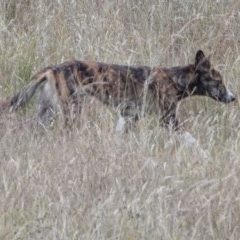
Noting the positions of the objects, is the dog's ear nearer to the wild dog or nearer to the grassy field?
the wild dog

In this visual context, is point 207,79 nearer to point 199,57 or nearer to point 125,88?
point 199,57

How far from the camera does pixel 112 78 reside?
8.20 m

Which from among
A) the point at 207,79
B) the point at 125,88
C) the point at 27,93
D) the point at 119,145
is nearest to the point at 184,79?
the point at 207,79

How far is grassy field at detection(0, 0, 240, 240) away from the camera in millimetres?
5426

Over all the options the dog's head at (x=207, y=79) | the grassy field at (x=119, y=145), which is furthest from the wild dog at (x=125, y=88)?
the grassy field at (x=119, y=145)

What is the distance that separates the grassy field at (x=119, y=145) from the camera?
543 cm

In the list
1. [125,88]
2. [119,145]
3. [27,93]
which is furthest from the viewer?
[125,88]

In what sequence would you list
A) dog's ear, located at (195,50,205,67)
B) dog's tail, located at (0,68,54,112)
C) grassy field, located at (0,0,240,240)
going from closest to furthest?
grassy field, located at (0,0,240,240)
dog's tail, located at (0,68,54,112)
dog's ear, located at (195,50,205,67)

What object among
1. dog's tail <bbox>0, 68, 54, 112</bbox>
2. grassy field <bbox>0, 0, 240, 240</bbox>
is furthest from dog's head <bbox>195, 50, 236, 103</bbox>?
dog's tail <bbox>0, 68, 54, 112</bbox>

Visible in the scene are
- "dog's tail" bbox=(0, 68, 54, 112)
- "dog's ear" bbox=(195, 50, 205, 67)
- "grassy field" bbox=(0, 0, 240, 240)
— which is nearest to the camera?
"grassy field" bbox=(0, 0, 240, 240)

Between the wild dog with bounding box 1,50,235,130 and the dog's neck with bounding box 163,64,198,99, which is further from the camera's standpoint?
the dog's neck with bounding box 163,64,198,99

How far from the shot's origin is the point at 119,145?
21.5ft

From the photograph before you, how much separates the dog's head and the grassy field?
0.10m

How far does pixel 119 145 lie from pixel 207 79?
7.52 ft
